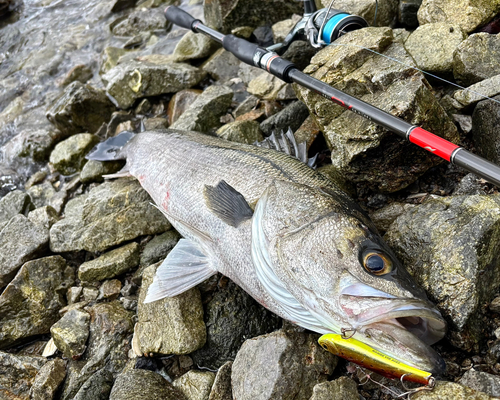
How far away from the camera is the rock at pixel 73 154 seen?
5744 mm

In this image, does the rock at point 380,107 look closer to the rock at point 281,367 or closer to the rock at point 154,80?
the rock at point 281,367

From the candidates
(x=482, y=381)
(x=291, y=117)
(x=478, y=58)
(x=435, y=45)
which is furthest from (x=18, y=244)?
(x=478, y=58)

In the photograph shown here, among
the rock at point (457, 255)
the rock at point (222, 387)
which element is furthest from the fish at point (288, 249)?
the rock at point (222, 387)

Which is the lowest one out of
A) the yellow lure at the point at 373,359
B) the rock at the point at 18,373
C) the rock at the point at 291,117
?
the rock at the point at 18,373

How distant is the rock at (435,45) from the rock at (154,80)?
314 cm

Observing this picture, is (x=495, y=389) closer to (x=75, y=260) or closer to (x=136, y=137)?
(x=75, y=260)

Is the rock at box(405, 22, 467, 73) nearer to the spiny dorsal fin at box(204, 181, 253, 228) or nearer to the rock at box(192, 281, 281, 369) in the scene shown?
the spiny dorsal fin at box(204, 181, 253, 228)

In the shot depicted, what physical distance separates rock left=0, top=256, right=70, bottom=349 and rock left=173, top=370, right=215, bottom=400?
1.69 metres

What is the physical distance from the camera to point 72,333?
343 cm

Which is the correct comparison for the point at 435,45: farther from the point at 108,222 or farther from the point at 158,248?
the point at 108,222

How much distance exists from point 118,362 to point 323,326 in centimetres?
186

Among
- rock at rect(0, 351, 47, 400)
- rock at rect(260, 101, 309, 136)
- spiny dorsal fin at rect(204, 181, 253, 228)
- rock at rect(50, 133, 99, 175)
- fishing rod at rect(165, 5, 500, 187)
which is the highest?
fishing rod at rect(165, 5, 500, 187)

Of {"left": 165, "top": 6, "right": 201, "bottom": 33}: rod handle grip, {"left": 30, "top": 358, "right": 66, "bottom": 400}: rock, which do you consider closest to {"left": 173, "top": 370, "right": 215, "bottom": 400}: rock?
{"left": 30, "top": 358, "right": 66, "bottom": 400}: rock

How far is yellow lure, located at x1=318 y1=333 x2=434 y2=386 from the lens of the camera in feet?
6.43
